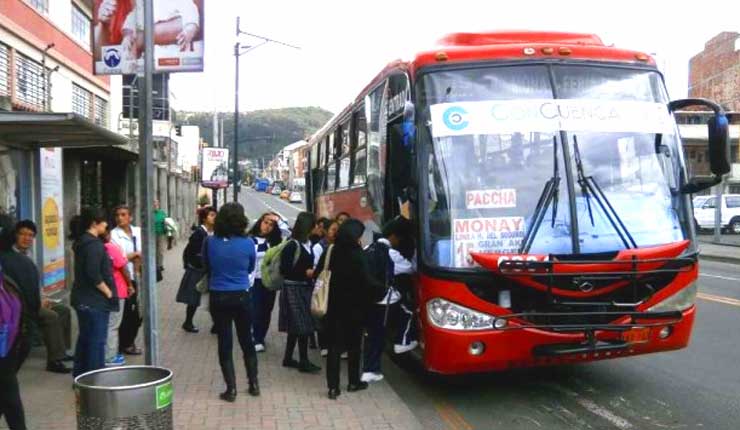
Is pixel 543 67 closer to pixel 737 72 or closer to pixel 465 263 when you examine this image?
pixel 465 263

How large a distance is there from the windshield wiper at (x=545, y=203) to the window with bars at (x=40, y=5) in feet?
38.9

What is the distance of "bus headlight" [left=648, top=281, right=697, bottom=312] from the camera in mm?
6457

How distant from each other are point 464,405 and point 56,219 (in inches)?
342

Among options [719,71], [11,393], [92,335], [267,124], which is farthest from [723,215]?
[267,124]

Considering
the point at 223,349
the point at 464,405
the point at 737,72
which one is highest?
the point at 737,72

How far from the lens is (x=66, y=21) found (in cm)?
1711

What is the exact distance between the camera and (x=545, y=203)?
6359 mm

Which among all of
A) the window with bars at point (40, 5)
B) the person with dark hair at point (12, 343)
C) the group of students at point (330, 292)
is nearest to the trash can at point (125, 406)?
the person with dark hair at point (12, 343)

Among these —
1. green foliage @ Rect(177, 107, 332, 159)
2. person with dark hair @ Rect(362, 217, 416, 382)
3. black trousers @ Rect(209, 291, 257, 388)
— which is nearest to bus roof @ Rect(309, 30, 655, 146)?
person with dark hair @ Rect(362, 217, 416, 382)

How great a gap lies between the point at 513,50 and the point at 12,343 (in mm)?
4735

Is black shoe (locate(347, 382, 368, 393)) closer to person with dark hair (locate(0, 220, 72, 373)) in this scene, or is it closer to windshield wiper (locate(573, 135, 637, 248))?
windshield wiper (locate(573, 135, 637, 248))

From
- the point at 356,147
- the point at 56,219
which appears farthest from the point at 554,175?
the point at 56,219

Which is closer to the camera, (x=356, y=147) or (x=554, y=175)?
(x=554, y=175)

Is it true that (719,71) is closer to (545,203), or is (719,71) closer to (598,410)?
(598,410)
